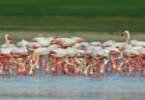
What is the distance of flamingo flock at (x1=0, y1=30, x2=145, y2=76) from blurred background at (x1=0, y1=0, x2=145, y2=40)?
13.7 metres

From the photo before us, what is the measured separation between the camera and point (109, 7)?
56906mm

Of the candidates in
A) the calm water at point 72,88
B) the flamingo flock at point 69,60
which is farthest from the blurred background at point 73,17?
the calm water at point 72,88

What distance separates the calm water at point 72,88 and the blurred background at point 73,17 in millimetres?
16634

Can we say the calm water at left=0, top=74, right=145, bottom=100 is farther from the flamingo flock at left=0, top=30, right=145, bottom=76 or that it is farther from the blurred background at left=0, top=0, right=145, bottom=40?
the blurred background at left=0, top=0, right=145, bottom=40

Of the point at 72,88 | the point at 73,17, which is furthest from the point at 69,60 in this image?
the point at 73,17

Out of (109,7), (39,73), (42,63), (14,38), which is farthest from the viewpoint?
(109,7)

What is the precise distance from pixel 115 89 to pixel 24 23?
2893 cm

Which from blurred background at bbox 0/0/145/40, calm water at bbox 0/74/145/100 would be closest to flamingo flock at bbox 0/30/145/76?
calm water at bbox 0/74/145/100

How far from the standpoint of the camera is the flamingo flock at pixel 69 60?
23.1 metres

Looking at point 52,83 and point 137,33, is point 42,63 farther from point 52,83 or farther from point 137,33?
point 137,33

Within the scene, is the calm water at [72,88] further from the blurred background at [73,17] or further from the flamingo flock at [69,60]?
the blurred background at [73,17]

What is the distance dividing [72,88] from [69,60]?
4501 millimetres

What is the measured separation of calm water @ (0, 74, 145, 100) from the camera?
17922 mm

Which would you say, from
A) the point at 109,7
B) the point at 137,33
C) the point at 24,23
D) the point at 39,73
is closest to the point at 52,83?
the point at 39,73
